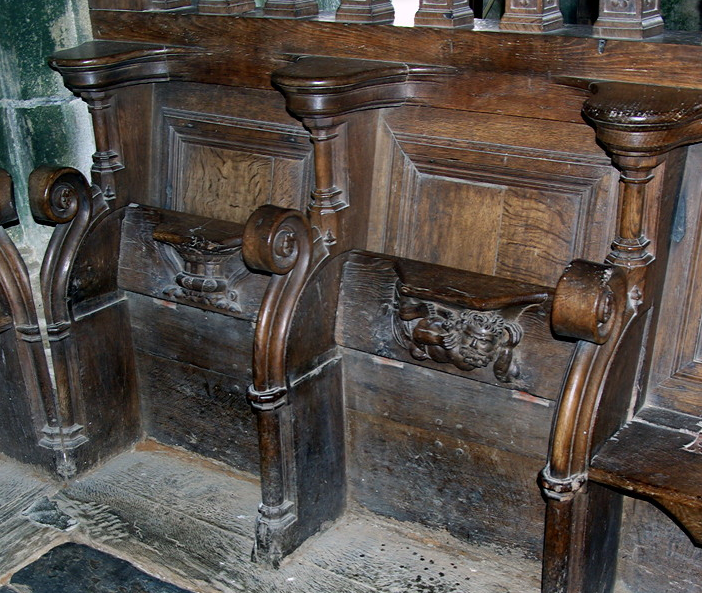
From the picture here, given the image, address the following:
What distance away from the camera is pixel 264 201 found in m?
2.42

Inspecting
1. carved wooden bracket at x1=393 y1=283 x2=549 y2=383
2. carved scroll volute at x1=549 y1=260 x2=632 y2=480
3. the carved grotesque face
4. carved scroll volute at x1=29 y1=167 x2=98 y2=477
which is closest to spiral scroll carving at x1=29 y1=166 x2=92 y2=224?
carved scroll volute at x1=29 y1=167 x2=98 y2=477

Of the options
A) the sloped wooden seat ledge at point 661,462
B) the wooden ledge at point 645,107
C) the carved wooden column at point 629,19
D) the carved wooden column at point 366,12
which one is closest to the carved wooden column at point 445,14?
the carved wooden column at point 366,12

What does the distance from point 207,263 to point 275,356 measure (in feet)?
1.24

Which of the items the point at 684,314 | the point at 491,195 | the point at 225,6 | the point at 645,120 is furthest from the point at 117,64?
the point at 684,314

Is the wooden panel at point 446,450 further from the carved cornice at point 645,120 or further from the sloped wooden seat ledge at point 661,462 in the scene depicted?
the carved cornice at point 645,120

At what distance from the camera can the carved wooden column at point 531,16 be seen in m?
1.94

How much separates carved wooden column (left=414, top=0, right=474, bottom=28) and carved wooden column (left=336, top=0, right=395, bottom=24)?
112mm

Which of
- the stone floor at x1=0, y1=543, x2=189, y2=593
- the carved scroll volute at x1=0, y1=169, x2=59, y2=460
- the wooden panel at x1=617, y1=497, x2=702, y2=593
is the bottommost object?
the stone floor at x1=0, y1=543, x2=189, y2=593

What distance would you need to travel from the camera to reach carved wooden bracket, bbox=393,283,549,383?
1929 millimetres

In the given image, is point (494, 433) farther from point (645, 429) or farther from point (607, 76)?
point (607, 76)

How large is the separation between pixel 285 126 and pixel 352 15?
32 cm

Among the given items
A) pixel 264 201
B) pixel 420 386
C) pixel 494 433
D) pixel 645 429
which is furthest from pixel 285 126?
pixel 645 429

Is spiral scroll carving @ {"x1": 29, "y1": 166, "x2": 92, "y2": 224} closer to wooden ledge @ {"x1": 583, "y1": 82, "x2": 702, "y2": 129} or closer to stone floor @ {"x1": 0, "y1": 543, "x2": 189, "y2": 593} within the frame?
stone floor @ {"x1": 0, "y1": 543, "x2": 189, "y2": 593}

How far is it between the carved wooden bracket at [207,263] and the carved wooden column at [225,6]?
1.82 feet
